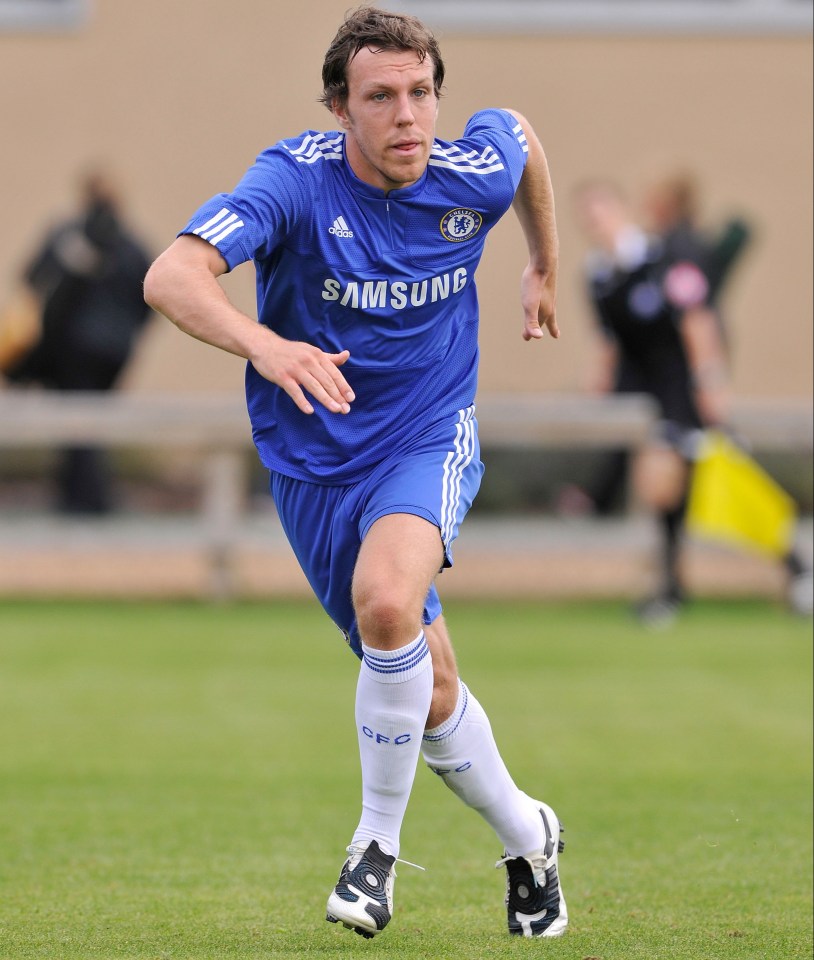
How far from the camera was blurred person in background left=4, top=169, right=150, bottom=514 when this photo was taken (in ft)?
42.4

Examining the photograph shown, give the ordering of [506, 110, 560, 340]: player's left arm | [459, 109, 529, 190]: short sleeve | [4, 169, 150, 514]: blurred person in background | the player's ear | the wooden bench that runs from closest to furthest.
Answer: the player's ear → [459, 109, 529, 190]: short sleeve → [506, 110, 560, 340]: player's left arm → the wooden bench → [4, 169, 150, 514]: blurred person in background

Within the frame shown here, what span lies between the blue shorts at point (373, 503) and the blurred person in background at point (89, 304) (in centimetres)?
844

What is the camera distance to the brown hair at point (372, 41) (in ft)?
14.4

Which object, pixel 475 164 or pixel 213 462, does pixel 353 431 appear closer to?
pixel 475 164

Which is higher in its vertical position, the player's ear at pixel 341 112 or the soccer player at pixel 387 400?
the player's ear at pixel 341 112

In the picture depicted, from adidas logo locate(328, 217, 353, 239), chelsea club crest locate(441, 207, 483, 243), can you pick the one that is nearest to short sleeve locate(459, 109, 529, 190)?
chelsea club crest locate(441, 207, 483, 243)

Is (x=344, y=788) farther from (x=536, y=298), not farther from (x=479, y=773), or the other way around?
(x=536, y=298)

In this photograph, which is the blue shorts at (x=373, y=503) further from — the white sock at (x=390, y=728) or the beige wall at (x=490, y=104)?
the beige wall at (x=490, y=104)

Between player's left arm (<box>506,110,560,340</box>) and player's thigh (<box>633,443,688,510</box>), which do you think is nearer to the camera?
player's left arm (<box>506,110,560,340</box>)

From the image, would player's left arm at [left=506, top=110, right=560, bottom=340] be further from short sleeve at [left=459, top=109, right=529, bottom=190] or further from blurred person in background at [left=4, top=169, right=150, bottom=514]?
blurred person in background at [left=4, top=169, right=150, bottom=514]

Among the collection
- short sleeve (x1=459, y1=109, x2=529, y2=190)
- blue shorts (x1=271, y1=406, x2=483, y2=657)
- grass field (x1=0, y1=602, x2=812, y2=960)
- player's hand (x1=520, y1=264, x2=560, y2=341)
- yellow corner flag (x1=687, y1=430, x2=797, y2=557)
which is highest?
short sleeve (x1=459, y1=109, x2=529, y2=190)

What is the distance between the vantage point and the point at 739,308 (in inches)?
710

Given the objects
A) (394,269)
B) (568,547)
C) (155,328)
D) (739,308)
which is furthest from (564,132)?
(394,269)

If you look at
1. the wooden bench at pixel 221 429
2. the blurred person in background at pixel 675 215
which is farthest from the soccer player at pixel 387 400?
the wooden bench at pixel 221 429
